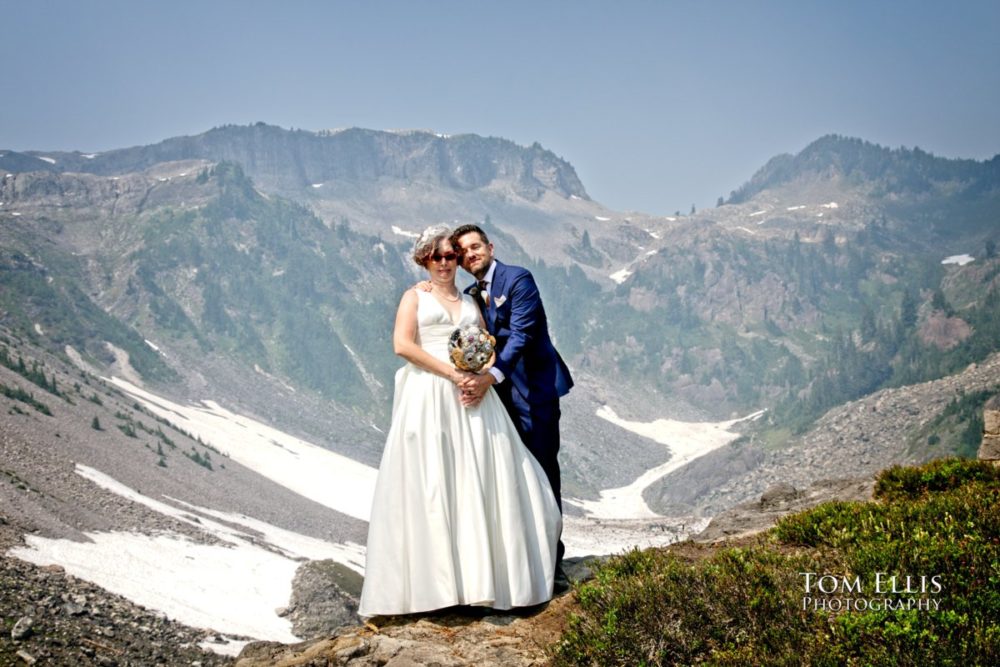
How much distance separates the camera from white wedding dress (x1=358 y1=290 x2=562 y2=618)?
8.55m

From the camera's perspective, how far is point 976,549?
289 inches

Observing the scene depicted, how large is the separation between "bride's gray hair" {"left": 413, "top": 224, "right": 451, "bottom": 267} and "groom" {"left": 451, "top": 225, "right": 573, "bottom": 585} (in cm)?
15

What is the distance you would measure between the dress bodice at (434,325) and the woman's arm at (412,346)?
0.06 metres

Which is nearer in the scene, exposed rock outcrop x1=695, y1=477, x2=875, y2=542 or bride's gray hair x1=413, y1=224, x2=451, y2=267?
bride's gray hair x1=413, y1=224, x2=451, y2=267

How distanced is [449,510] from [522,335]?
2028 mm

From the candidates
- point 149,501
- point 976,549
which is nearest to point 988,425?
point 976,549

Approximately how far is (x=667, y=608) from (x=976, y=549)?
2808 millimetres

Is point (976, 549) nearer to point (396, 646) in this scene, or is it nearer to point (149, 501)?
point (396, 646)

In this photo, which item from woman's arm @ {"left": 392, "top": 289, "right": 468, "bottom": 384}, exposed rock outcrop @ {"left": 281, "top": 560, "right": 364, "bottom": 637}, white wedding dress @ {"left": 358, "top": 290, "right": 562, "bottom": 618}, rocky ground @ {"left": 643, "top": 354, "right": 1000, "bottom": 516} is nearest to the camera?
white wedding dress @ {"left": 358, "top": 290, "right": 562, "bottom": 618}

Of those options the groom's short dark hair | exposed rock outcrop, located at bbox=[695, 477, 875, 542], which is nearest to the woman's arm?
the groom's short dark hair

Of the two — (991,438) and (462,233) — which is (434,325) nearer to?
(462,233)

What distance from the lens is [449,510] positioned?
340 inches

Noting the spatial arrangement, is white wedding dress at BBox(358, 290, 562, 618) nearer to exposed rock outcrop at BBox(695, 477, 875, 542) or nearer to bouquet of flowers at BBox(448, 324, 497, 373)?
bouquet of flowers at BBox(448, 324, 497, 373)

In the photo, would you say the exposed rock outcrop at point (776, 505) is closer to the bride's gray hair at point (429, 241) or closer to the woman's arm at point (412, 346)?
the woman's arm at point (412, 346)
